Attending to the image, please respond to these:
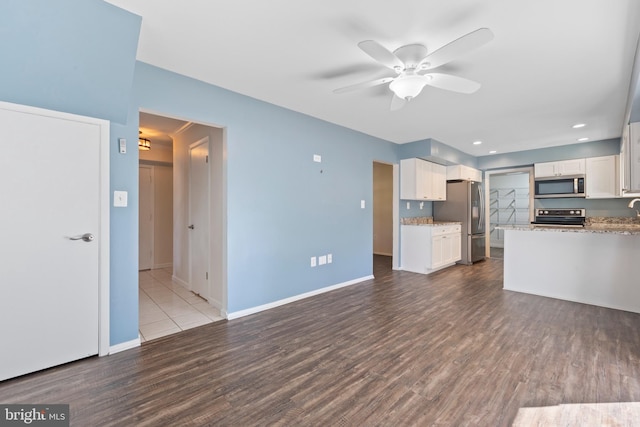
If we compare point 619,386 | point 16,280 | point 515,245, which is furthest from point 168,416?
point 515,245

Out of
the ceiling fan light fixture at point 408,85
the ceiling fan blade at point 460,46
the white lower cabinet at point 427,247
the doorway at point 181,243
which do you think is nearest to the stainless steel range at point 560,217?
the white lower cabinet at point 427,247

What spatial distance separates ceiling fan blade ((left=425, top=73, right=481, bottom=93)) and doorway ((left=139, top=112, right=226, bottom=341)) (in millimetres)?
2234

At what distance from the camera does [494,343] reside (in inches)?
97.1

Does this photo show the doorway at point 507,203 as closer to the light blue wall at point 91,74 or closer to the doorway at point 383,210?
the doorway at point 383,210

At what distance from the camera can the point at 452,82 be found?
232 centimetres

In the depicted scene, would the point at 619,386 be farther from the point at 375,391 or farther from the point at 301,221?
the point at 301,221

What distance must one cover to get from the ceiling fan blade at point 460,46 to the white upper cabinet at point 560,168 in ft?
17.5

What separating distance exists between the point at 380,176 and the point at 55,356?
677cm

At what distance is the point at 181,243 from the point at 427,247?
4268mm

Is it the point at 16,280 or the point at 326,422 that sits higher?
the point at 16,280

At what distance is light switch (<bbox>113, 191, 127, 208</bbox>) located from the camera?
2.34 m

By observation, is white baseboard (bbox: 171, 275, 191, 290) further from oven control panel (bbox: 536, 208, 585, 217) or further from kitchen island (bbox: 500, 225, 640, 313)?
oven control panel (bbox: 536, 208, 585, 217)

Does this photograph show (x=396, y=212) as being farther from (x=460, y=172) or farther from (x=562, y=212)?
(x=562, y=212)

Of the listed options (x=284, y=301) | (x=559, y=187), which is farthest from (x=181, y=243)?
(x=559, y=187)
